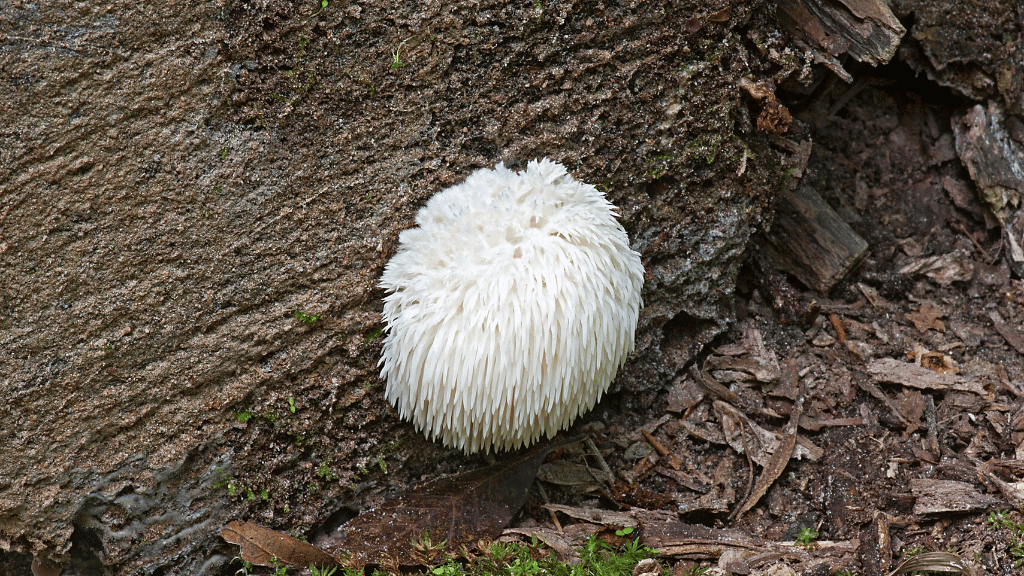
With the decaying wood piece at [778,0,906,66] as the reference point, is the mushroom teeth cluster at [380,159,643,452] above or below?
below

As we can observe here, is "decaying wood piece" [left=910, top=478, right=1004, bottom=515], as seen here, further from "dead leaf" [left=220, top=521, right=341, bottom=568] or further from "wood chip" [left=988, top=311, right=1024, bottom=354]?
"dead leaf" [left=220, top=521, right=341, bottom=568]

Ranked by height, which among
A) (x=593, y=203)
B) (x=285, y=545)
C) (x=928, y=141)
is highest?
(x=928, y=141)

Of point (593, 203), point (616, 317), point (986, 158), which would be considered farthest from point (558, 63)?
point (986, 158)

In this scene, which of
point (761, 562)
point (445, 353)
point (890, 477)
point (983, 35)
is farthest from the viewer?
point (983, 35)

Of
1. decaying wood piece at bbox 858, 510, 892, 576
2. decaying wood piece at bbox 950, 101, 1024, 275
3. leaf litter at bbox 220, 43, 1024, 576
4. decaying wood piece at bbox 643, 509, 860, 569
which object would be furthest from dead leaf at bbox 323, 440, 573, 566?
decaying wood piece at bbox 950, 101, 1024, 275

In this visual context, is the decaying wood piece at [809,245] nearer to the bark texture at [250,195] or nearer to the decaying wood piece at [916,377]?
the decaying wood piece at [916,377]

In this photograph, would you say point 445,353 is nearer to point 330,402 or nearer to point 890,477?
point 330,402

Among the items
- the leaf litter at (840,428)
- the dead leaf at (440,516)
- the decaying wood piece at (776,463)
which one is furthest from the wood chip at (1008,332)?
the dead leaf at (440,516)
